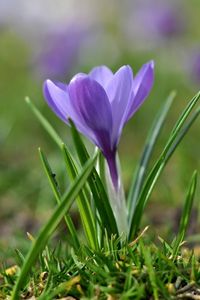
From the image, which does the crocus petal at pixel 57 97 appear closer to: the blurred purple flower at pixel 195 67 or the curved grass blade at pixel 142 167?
the curved grass blade at pixel 142 167

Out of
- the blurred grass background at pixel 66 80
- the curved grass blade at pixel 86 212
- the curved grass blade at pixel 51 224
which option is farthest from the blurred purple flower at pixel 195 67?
the curved grass blade at pixel 51 224

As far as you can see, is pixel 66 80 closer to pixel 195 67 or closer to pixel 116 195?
pixel 195 67

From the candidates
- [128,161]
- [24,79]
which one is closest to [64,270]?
[128,161]

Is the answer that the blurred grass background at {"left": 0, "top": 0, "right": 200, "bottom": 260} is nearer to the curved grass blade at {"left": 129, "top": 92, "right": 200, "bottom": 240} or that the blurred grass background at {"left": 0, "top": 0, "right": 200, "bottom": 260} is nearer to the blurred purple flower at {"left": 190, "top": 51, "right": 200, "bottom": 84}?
the blurred purple flower at {"left": 190, "top": 51, "right": 200, "bottom": 84}

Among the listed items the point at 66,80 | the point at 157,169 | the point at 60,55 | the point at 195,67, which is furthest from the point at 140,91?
the point at 60,55

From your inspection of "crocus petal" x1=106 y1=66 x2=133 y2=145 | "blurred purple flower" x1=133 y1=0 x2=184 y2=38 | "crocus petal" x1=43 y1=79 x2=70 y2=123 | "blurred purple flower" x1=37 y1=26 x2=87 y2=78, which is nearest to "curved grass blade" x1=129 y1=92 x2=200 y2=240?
"crocus petal" x1=106 y1=66 x2=133 y2=145

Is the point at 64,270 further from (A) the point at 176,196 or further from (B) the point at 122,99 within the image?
(A) the point at 176,196
